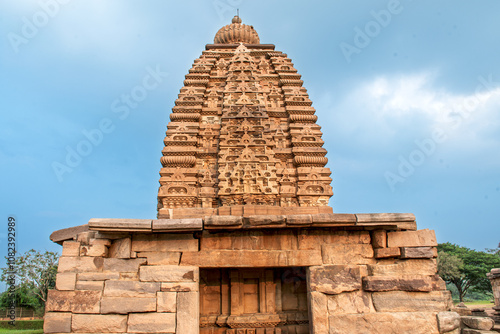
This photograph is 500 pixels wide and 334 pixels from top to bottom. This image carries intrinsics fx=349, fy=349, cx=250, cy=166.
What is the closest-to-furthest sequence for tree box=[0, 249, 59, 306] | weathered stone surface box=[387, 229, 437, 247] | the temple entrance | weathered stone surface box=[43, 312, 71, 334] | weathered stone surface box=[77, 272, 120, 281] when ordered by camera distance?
1. weathered stone surface box=[43, 312, 71, 334]
2. weathered stone surface box=[77, 272, 120, 281]
3. weathered stone surface box=[387, 229, 437, 247]
4. the temple entrance
5. tree box=[0, 249, 59, 306]

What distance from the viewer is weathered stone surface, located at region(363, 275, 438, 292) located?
5.21 m

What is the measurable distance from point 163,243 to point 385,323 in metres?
3.49

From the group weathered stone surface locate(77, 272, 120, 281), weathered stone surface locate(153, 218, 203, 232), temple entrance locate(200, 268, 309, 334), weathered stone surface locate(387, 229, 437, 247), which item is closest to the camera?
weathered stone surface locate(77, 272, 120, 281)

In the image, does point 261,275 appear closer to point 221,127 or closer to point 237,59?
point 221,127

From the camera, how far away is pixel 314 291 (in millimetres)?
5227

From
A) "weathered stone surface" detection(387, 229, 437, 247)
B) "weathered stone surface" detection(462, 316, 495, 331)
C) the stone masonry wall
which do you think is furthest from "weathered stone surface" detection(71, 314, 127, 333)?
"weathered stone surface" detection(462, 316, 495, 331)

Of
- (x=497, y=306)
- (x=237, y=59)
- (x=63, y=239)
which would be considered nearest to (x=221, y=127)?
(x=237, y=59)

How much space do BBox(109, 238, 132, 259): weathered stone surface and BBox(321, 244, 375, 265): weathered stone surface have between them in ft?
9.78

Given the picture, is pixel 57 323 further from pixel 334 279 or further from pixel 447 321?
pixel 447 321

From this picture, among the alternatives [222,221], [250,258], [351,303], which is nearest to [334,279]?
[351,303]

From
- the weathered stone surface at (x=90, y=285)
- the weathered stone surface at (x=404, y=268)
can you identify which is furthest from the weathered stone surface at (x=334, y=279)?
the weathered stone surface at (x=90, y=285)

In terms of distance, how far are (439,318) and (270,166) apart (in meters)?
4.27

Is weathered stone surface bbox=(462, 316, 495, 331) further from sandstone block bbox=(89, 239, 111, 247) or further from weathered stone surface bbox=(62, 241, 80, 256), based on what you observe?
weathered stone surface bbox=(62, 241, 80, 256)

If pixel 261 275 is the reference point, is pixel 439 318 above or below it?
below
